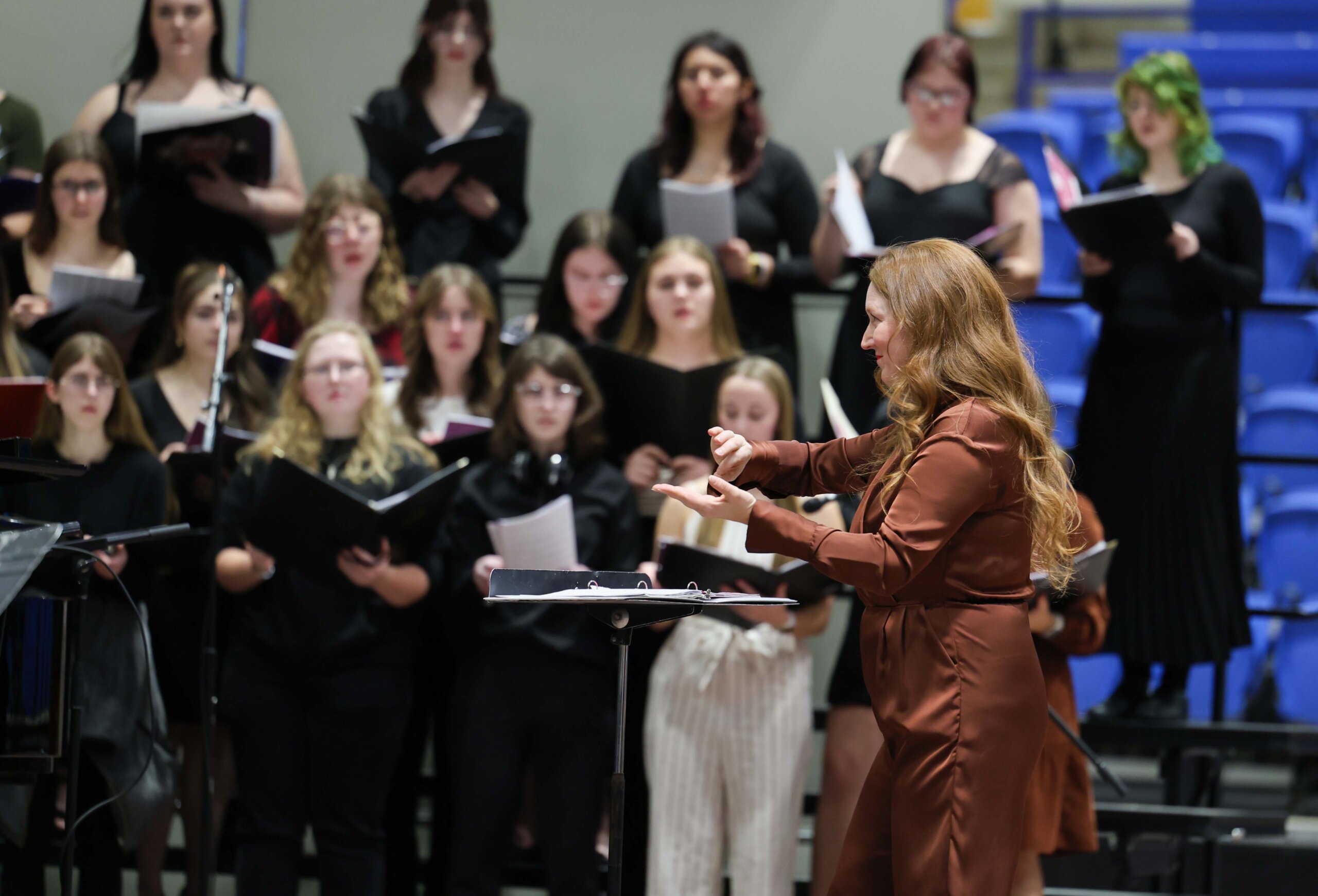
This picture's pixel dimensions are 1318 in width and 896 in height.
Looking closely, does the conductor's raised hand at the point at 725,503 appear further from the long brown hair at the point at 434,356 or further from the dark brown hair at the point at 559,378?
the long brown hair at the point at 434,356

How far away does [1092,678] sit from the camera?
4430 millimetres

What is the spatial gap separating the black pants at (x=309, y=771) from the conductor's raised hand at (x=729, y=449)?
136 centimetres

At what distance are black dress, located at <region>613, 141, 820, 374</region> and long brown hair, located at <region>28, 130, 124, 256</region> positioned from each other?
134cm

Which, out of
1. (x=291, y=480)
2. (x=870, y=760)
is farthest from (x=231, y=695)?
(x=870, y=760)

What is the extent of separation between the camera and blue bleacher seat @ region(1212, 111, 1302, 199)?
5582mm

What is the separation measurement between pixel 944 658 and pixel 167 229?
8.80 ft

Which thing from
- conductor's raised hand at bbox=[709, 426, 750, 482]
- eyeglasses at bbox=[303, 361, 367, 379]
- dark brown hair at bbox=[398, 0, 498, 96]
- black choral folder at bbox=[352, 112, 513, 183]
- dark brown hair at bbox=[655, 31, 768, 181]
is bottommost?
conductor's raised hand at bbox=[709, 426, 750, 482]

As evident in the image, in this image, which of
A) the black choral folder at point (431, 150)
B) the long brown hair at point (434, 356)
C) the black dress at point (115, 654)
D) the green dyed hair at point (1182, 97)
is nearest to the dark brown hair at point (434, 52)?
the black choral folder at point (431, 150)

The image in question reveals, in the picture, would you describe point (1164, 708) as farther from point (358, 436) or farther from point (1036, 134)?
point (1036, 134)

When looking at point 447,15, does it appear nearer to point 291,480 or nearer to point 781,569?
point 291,480

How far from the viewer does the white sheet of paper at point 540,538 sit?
9.59 ft

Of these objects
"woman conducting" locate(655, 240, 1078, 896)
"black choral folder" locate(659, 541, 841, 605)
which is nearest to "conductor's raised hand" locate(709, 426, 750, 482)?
"woman conducting" locate(655, 240, 1078, 896)

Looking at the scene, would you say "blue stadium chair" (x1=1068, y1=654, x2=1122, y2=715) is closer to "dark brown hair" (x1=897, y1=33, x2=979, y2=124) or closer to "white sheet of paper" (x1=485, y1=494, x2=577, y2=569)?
"dark brown hair" (x1=897, y1=33, x2=979, y2=124)

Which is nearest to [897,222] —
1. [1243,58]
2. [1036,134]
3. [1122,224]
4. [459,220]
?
[1122,224]
